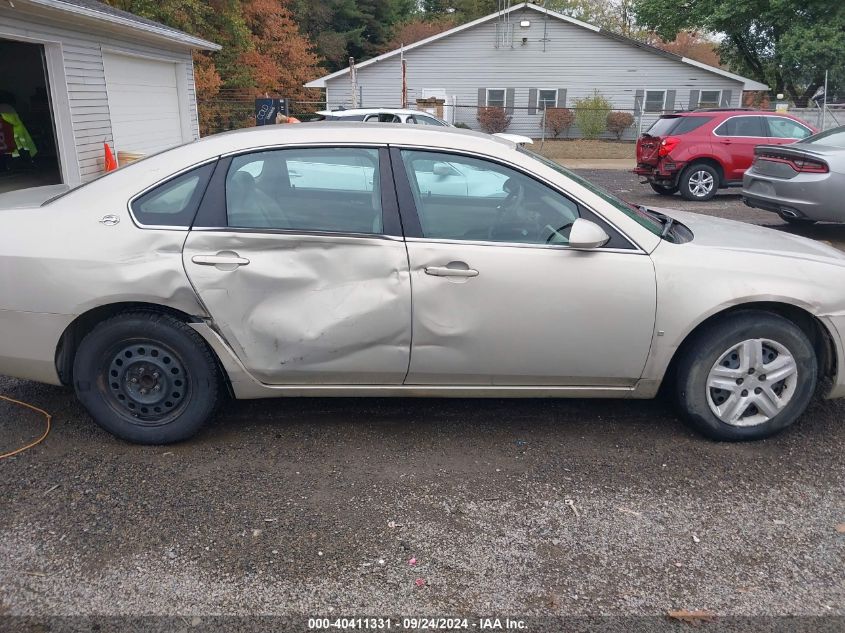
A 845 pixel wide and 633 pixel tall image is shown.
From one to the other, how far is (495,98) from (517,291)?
Result: 31528 millimetres

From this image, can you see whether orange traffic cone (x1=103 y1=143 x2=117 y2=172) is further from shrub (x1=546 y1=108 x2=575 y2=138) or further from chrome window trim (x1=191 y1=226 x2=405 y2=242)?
shrub (x1=546 y1=108 x2=575 y2=138)

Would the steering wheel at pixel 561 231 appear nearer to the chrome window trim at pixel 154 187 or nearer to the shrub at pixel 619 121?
the chrome window trim at pixel 154 187

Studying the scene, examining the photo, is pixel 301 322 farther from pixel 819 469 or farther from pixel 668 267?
pixel 819 469

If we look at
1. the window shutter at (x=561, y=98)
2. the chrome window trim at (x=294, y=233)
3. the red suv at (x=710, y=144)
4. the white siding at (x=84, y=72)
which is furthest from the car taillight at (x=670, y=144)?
the window shutter at (x=561, y=98)

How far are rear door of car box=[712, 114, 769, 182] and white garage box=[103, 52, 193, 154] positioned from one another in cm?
1027

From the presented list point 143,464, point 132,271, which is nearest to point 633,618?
point 143,464

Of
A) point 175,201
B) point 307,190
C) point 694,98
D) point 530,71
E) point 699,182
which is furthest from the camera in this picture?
point 530,71

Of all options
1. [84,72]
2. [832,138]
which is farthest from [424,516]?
[84,72]

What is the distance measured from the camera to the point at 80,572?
2.76 metres

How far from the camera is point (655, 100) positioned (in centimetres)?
3278

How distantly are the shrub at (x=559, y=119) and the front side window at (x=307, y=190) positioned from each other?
29.4 metres

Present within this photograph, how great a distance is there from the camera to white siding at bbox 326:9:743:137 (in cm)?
3228

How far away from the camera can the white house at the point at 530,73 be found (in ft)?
106

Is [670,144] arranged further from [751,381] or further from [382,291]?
[382,291]
